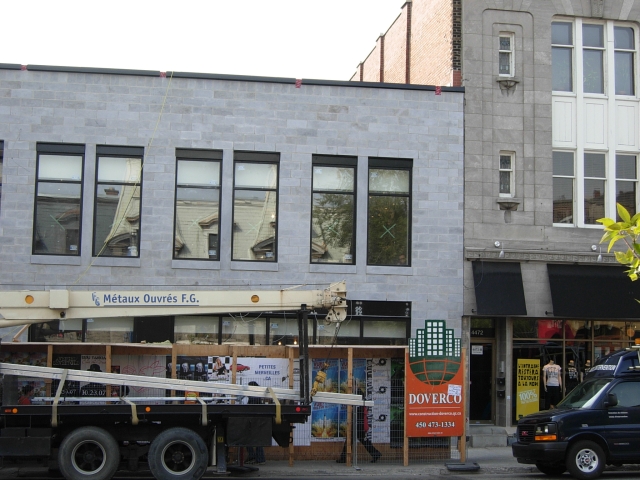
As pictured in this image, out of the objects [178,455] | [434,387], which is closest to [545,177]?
[434,387]

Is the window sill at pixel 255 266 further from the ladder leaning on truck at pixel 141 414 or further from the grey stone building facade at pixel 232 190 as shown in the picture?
the ladder leaning on truck at pixel 141 414

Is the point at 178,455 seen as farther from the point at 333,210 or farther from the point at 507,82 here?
the point at 507,82

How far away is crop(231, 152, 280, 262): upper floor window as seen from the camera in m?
19.7

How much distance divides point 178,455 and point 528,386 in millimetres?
10722

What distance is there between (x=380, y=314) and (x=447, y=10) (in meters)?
8.26

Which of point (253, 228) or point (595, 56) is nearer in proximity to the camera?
point (253, 228)

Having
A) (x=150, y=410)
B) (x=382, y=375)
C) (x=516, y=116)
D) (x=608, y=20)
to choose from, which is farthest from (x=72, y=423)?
(x=608, y=20)

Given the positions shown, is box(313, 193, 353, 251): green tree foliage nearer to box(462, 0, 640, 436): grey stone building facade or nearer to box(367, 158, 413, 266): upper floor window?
box(367, 158, 413, 266): upper floor window

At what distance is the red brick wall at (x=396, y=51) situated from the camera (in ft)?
86.4

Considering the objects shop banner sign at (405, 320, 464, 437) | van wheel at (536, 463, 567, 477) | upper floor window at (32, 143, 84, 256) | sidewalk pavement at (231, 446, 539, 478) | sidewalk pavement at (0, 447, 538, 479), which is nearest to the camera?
sidewalk pavement at (0, 447, 538, 479)

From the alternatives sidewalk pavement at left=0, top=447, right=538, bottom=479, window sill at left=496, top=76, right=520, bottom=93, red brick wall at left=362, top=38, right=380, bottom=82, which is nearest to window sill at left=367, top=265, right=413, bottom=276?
sidewalk pavement at left=0, top=447, right=538, bottom=479

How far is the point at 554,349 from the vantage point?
20.8 metres

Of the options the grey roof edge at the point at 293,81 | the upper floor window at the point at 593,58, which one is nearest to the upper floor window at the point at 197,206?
the grey roof edge at the point at 293,81

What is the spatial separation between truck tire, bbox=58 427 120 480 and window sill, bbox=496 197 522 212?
1171 cm
